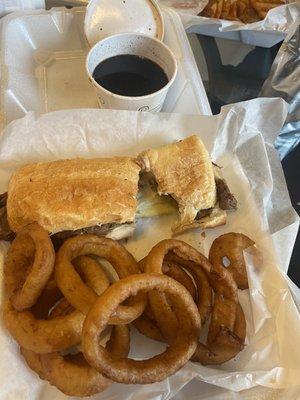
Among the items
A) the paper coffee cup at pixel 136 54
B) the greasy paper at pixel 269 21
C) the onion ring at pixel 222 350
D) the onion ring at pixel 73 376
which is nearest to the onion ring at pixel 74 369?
the onion ring at pixel 73 376

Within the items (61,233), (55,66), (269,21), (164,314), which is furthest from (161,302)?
(269,21)

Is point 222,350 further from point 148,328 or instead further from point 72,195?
point 72,195

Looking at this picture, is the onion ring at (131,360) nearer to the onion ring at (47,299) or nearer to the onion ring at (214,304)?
the onion ring at (214,304)

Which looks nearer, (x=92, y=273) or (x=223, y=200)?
(x=92, y=273)

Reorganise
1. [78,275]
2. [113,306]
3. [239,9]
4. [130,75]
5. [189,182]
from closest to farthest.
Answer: [113,306]
[78,275]
[189,182]
[130,75]
[239,9]

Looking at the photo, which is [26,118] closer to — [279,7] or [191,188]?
[191,188]

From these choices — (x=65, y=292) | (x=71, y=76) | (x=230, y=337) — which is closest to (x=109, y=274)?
(x=65, y=292)

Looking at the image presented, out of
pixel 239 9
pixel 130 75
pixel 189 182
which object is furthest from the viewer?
pixel 239 9
